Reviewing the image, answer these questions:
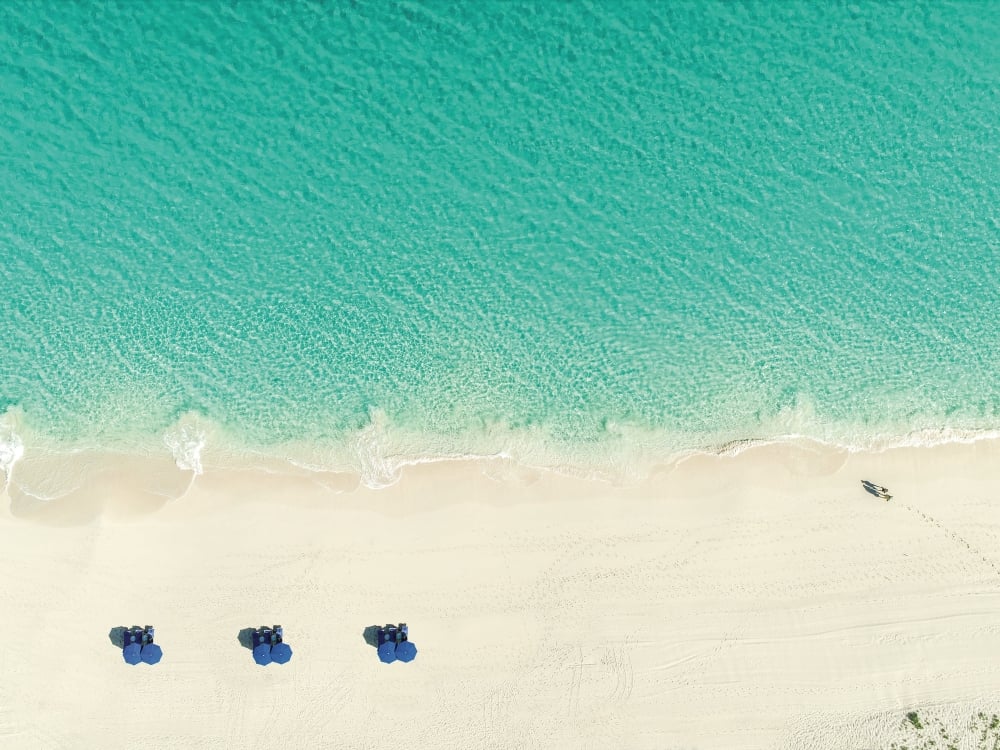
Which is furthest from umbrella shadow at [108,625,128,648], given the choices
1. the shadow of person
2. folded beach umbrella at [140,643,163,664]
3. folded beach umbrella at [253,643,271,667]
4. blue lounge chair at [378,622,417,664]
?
blue lounge chair at [378,622,417,664]

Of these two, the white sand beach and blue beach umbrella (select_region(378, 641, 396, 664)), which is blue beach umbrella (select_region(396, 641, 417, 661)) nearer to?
blue beach umbrella (select_region(378, 641, 396, 664))

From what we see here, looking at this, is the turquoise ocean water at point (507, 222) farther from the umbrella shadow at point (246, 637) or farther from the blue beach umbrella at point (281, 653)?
the blue beach umbrella at point (281, 653)

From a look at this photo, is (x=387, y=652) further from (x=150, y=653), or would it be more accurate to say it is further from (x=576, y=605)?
(x=150, y=653)

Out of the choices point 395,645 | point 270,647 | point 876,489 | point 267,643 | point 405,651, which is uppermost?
point 876,489

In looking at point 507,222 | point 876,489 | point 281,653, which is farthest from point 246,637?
point 876,489

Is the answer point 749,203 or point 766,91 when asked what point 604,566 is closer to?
point 749,203

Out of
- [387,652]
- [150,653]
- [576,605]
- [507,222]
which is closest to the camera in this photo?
[150,653]

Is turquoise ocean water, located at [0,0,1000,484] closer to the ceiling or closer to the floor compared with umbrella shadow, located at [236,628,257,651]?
closer to the ceiling
